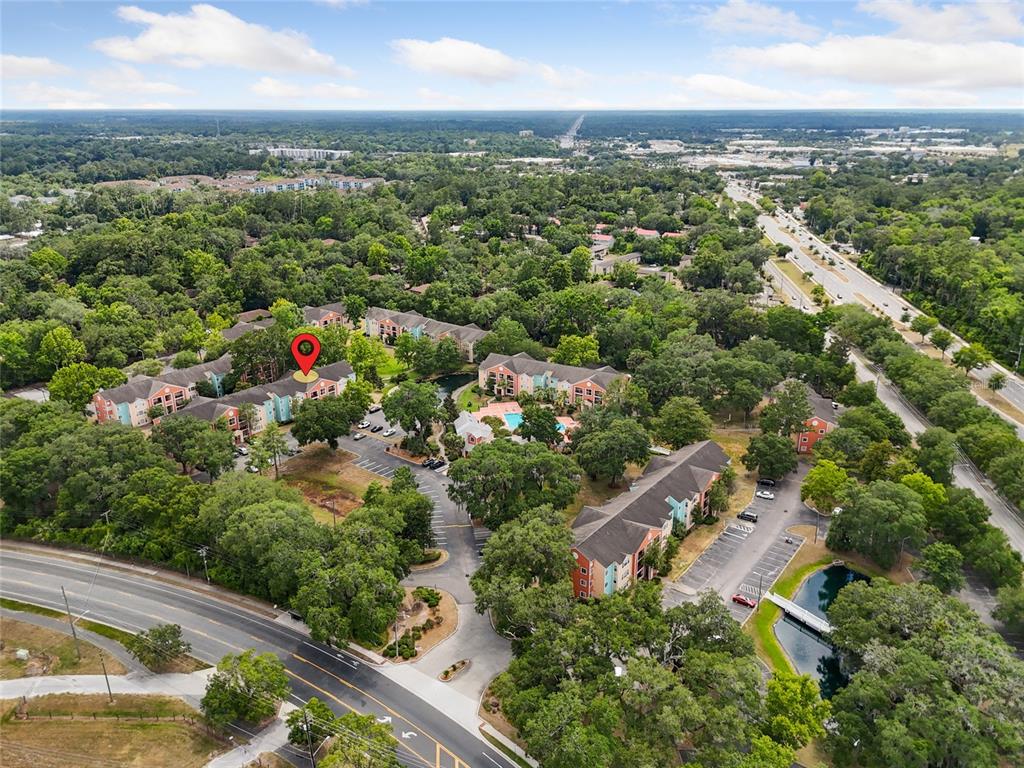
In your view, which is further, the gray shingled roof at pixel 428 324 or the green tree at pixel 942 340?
the gray shingled roof at pixel 428 324

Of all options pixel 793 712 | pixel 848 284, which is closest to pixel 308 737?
pixel 793 712

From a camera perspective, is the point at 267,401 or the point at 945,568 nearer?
the point at 945,568

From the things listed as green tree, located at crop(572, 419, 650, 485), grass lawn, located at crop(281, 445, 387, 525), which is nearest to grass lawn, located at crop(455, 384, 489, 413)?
grass lawn, located at crop(281, 445, 387, 525)

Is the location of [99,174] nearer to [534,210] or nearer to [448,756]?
[534,210]

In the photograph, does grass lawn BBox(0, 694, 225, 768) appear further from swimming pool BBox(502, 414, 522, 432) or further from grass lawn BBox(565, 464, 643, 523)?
swimming pool BBox(502, 414, 522, 432)

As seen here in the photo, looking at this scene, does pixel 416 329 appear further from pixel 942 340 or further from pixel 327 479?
pixel 942 340

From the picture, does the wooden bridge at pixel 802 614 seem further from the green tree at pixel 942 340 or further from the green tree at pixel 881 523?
the green tree at pixel 942 340

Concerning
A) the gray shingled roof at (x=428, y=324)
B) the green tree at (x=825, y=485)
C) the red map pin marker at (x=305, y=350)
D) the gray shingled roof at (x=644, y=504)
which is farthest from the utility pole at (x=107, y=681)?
the gray shingled roof at (x=428, y=324)
